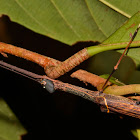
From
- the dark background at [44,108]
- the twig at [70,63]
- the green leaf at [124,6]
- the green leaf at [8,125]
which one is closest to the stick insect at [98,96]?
the twig at [70,63]

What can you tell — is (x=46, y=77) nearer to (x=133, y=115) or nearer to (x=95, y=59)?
(x=133, y=115)

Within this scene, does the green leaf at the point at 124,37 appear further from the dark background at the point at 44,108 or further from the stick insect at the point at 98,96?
the dark background at the point at 44,108

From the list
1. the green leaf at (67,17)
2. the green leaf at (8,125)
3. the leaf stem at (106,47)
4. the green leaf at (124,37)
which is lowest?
the green leaf at (8,125)

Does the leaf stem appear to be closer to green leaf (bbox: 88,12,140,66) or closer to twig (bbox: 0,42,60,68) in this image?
green leaf (bbox: 88,12,140,66)

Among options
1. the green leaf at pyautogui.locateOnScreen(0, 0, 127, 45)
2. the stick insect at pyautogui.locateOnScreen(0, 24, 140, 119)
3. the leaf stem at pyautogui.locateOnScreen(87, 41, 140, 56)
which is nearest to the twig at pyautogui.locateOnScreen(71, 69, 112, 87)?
the stick insect at pyautogui.locateOnScreen(0, 24, 140, 119)

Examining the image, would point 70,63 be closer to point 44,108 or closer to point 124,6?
point 124,6

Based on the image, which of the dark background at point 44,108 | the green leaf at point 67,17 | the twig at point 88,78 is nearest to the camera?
the twig at point 88,78

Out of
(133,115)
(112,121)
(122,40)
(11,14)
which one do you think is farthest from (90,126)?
(11,14)
